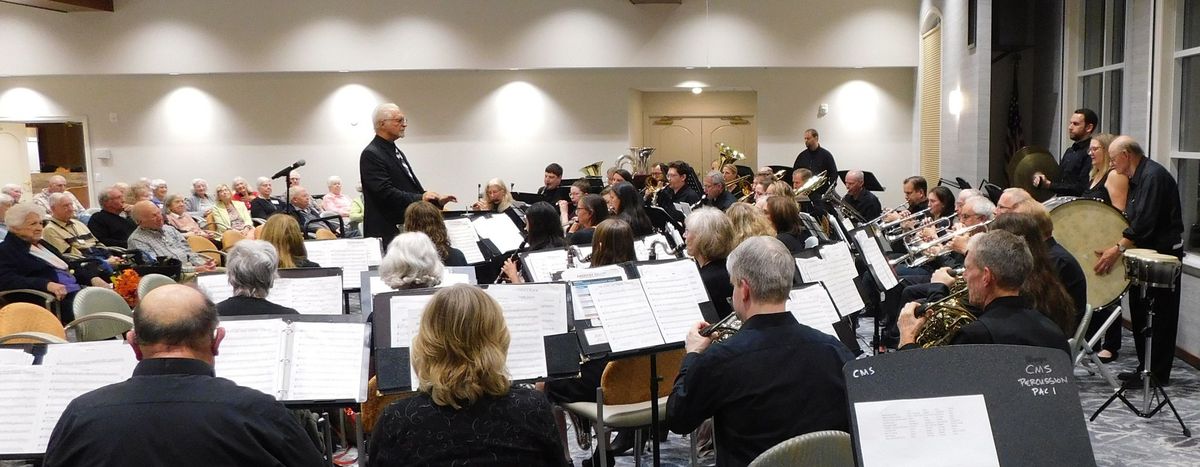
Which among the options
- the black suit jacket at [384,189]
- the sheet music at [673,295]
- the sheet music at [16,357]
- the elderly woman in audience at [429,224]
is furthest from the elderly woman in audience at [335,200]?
the sheet music at [16,357]

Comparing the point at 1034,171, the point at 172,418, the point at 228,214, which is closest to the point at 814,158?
the point at 1034,171

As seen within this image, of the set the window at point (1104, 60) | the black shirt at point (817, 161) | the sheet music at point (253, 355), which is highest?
the window at point (1104, 60)

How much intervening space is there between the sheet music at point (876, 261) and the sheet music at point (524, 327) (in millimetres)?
2216

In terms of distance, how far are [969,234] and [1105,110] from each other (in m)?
3.59

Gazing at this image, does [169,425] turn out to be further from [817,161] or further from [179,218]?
[817,161]

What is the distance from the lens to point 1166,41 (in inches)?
253

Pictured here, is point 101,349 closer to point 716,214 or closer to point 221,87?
point 716,214

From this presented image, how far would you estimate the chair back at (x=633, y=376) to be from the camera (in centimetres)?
378

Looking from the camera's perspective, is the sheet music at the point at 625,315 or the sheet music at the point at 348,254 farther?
the sheet music at the point at 348,254

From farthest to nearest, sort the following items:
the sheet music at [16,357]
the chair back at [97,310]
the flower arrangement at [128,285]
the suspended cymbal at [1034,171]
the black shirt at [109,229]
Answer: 1. the black shirt at [109,229]
2. the suspended cymbal at [1034,171]
3. the flower arrangement at [128,285]
4. the chair back at [97,310]
5. the sheet music at [16,357]

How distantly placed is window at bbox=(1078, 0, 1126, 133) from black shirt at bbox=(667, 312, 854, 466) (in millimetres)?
6091

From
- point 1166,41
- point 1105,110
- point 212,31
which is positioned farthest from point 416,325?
point 212,31

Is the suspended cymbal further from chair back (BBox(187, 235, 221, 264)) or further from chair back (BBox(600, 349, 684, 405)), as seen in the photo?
chair back (BBox(187, 235, 221, 264))

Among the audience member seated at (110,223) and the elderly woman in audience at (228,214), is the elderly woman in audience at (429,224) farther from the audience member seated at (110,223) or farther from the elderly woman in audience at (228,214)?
the elderly woman in audience at (228,214)
